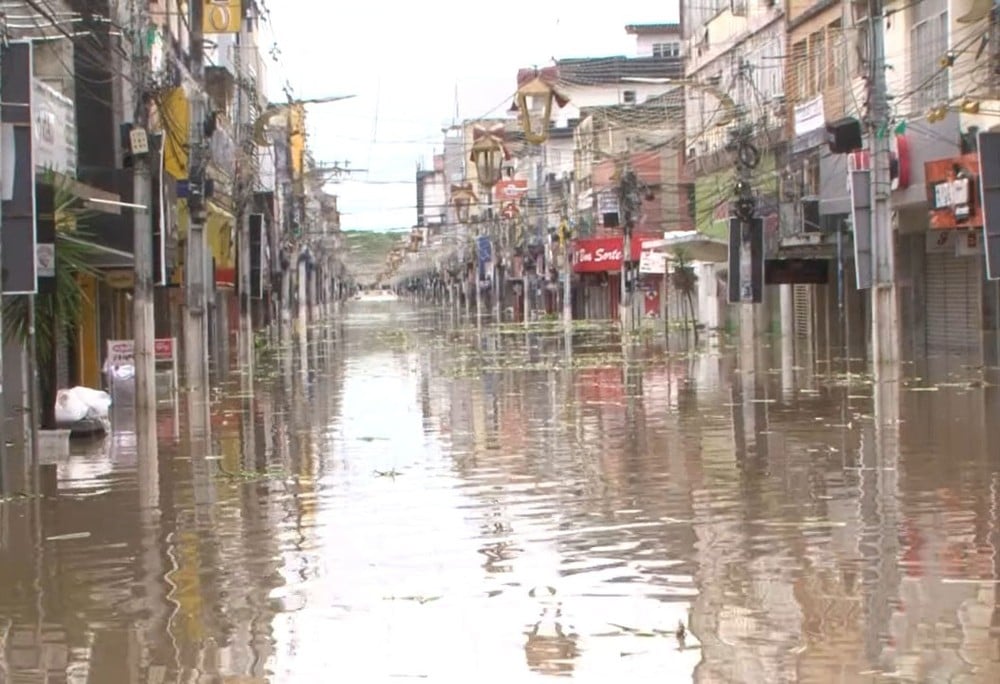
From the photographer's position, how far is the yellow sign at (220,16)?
174 feet

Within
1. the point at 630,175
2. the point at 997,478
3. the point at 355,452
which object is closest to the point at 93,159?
A: the point at 355,452

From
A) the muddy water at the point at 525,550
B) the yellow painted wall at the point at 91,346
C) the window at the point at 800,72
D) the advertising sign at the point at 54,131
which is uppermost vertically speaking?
the window at the point at 800,72

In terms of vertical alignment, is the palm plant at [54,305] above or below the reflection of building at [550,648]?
above

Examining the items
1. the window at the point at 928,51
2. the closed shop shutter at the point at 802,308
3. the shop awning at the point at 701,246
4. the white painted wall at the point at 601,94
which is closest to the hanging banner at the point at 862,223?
the window at the point at 928,51

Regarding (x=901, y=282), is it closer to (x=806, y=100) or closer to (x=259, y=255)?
(x=806, y=100)

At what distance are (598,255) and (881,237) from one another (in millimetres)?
56500

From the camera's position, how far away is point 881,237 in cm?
3391

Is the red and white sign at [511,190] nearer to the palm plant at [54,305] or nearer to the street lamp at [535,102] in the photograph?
the street lamp at [535,102]

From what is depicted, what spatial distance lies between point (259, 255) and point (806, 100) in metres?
18.3

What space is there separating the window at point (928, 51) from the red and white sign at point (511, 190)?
72058 millimetres

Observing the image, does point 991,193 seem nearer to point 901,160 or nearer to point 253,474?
point 253,474

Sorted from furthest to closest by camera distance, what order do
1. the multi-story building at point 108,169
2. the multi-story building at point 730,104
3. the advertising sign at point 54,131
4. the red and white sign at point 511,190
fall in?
the red and white sign at point 511,190, the multi-story building at point 730,104, the advertising sign at point 54,131, the multi-story building at point 108,169

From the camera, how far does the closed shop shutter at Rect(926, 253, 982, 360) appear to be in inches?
1617

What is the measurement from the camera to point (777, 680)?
8.91m
